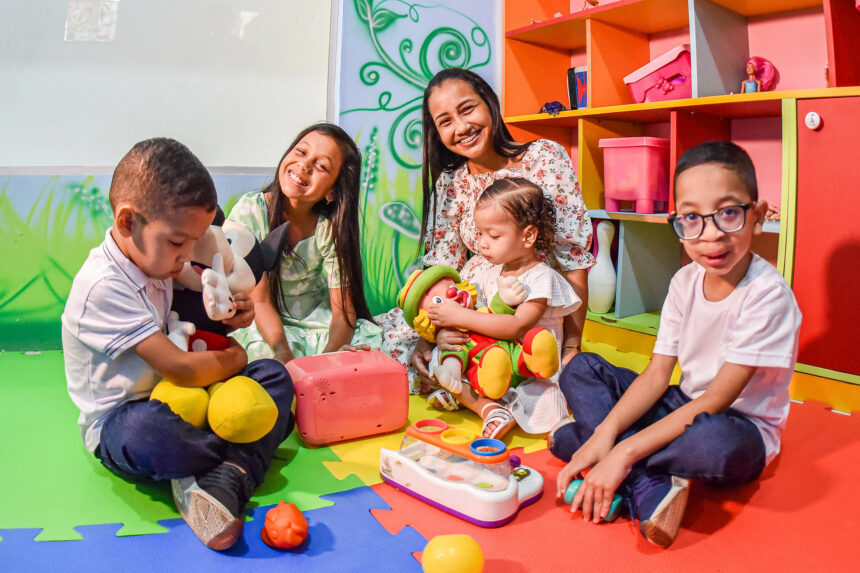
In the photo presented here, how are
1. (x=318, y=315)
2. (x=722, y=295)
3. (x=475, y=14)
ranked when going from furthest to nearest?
(x=475, y=14), (x=318, y=315), (x=722, y=295)

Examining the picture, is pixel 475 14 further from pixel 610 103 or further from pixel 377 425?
pixel 377 425

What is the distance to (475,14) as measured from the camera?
2.73 m

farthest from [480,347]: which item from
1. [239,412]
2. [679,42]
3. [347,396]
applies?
[679,42]

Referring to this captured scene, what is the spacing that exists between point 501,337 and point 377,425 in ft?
1.22

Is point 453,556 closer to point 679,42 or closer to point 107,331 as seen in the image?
point 107,331

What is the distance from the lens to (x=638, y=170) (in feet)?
7.61

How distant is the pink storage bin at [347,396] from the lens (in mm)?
1604

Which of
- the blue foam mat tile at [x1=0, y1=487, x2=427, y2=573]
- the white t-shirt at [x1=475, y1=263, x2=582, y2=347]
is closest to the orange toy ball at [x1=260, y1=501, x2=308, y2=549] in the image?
the blue foam mat tile at [x1=0, y1=487, x2=427, y2=573]

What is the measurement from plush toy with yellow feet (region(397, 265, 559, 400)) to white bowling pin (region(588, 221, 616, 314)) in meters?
0.79

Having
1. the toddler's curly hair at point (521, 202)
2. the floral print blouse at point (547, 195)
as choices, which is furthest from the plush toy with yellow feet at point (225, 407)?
the floral print blouse at point (547, 195)

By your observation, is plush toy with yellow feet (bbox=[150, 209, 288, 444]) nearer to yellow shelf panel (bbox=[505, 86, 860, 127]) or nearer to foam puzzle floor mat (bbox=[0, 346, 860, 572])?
foam puzzle floor mat (bbox=[0, 346, 860, 572])

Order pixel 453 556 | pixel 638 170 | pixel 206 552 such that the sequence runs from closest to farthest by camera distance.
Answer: pixel 453 556, pixel 206 552, pixel 638 170

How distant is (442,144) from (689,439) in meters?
1.31

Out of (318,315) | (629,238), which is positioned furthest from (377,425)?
(629,238)
